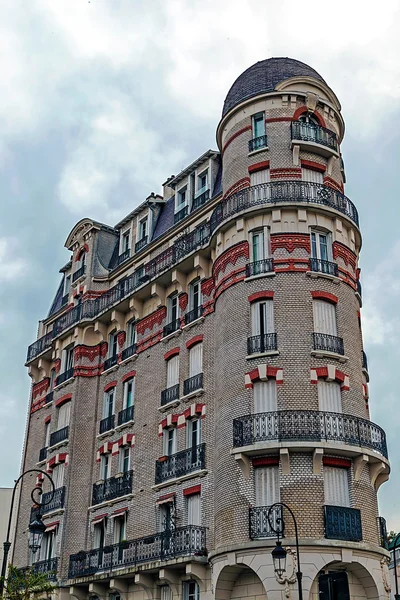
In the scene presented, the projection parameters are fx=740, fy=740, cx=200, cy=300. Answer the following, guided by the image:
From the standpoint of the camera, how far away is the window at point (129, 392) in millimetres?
30016

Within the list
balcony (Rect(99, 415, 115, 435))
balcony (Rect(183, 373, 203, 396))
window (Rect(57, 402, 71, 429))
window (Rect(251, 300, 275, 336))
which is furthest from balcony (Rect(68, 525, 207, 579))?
window (Rect(251, 300, 275, 336))

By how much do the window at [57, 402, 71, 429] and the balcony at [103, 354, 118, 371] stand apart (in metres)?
2.42

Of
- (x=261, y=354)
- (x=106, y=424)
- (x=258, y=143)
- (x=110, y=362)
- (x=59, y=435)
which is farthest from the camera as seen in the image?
(x=59, y=435)

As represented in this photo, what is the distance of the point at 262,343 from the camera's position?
23219 mm

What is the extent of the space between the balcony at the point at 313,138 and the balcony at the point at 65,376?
571 inches

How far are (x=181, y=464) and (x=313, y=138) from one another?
12.5 meters

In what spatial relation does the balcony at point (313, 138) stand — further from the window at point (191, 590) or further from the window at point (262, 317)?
the window at point (191, 590)

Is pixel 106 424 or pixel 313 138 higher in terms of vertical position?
pixel 313 138

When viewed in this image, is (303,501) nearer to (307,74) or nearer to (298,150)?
(298,150)

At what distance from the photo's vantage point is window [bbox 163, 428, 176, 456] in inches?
1053

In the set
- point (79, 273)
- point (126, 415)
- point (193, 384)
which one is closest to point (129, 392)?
point (126, 415)

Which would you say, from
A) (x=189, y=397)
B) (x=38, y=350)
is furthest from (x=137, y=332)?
(x=38, y=350)

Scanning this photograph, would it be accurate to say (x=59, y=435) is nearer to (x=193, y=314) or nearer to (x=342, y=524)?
(x=193, y=314)

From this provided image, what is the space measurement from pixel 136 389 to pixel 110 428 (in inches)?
86.7
